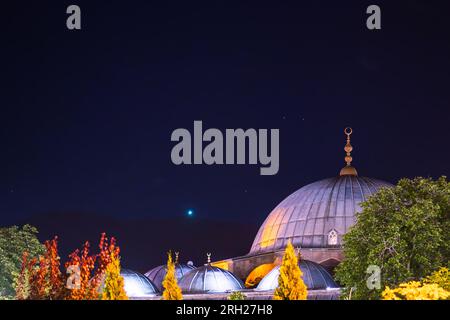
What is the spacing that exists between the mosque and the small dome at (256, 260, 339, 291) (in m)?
2.91

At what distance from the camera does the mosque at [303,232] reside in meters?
51.4

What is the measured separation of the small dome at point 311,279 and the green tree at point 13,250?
50.0ft

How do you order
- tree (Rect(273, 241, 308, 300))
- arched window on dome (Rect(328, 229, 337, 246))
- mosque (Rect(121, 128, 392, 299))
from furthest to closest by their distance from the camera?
arched window on dome (Rect(328, 229, 337, 246)) < mosque (Rect(121, 128, 392, 299)) < tree (Rect(273, 241, 308, 300))

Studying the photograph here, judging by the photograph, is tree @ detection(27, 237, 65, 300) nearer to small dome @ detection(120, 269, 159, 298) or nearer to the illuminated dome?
small dome @ detection(120, 269, 159, 298)

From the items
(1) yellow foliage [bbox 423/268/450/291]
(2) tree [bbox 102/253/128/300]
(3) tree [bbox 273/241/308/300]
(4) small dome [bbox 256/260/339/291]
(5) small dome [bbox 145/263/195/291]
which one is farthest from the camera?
(5) small dome [bbox 145/263/195/291]

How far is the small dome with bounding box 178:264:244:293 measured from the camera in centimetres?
4769

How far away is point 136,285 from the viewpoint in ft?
160

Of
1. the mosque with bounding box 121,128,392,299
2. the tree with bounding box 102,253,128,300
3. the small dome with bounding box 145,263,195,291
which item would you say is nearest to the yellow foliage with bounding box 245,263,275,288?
the mosque with bounding box 121,128,392,299

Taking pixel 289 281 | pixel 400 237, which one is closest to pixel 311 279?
pixel 400 237

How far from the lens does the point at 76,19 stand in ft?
104

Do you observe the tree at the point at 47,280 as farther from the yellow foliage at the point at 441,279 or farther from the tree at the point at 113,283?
the yellow foliage at the point at 441,279

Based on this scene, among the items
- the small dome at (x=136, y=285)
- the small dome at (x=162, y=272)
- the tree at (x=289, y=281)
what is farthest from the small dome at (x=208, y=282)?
the tree at (x=289, y=281)

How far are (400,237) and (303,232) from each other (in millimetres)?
26887
